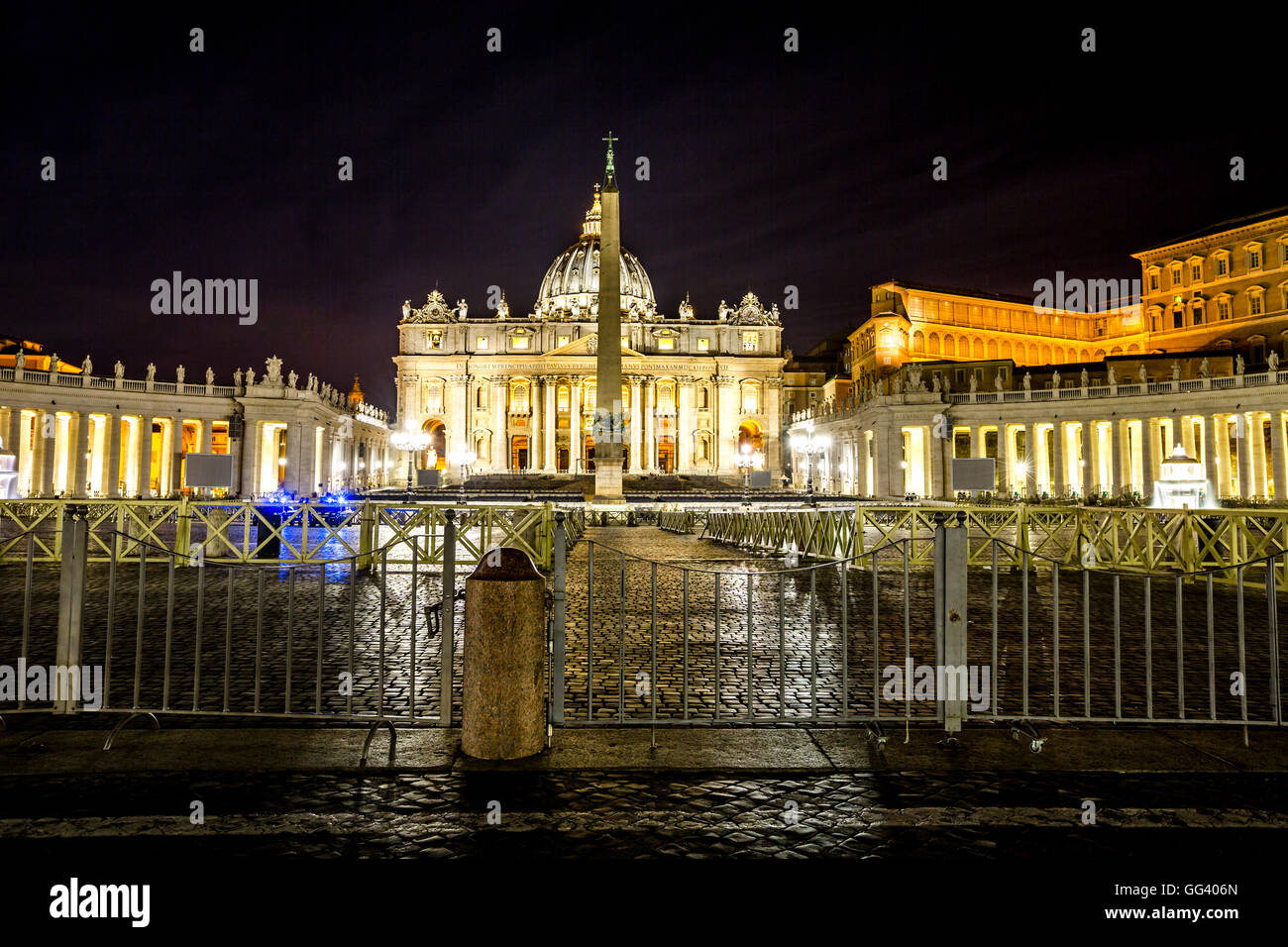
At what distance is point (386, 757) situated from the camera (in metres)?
5.03

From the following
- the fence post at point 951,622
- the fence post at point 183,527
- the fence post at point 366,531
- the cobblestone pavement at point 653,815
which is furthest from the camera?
the fence post at point 183,527

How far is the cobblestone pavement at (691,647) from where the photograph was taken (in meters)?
5.96

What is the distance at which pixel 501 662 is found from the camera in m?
5.03

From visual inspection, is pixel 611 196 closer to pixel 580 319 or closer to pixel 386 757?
pixel 386 757

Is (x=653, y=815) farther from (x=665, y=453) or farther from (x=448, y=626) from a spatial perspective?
(x=665, y=453)

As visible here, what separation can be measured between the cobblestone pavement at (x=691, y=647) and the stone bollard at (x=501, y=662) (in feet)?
2.04

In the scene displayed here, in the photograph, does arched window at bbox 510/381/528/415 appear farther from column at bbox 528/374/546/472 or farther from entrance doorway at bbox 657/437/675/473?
entrance doorway at bbox 657/437/675/473

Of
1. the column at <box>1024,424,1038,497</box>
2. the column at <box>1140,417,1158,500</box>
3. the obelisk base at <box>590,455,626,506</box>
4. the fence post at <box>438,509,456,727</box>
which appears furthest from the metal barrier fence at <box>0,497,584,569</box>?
the column at <box>1024,424,1038,497</box>

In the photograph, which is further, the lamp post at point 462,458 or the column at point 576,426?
the column at point 576,426

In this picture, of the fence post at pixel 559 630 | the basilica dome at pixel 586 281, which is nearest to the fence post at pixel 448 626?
the fence post at pixel 559 630

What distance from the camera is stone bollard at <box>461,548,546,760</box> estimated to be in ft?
16.5

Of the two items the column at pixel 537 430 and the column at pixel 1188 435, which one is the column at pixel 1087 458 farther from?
the column at pixel 537 430
